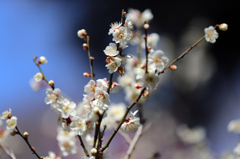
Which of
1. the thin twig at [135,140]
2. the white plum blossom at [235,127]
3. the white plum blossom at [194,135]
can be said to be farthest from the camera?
the white plum blossom at [194,135]

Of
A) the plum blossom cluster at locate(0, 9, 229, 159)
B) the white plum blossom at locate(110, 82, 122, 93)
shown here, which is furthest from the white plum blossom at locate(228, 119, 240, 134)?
the white plum blossom at locate(110, 82, 122, 93)

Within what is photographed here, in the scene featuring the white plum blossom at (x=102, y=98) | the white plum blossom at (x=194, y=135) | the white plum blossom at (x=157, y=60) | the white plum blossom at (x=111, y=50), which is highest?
the white plum blossom at (x=194, y=135)

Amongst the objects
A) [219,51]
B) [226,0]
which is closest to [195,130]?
[219,51]

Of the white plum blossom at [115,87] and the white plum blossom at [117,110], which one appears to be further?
the white plum blossom at [117,110]

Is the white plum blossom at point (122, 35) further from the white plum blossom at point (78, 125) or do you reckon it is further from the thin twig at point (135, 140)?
the thin twig at point (135, 140)

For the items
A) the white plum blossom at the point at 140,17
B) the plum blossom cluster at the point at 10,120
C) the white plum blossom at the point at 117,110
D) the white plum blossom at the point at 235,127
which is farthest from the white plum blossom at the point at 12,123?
the white plum blossom at the point at 235,127

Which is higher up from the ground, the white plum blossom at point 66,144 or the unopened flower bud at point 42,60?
the unopened flower bud at point 42,60

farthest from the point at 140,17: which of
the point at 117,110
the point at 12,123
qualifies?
the point at 12,123

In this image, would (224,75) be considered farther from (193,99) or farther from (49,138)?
(49,138)
